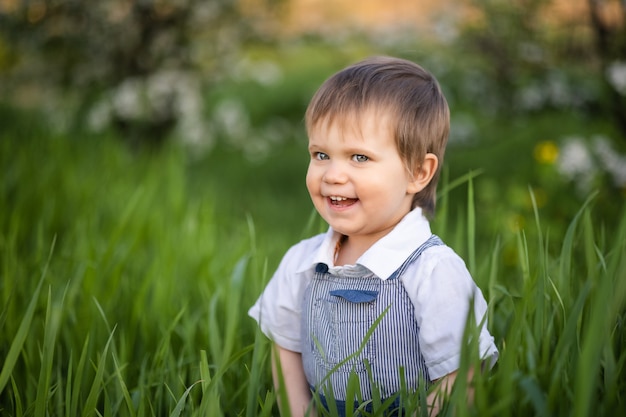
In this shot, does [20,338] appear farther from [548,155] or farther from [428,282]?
[548,155]

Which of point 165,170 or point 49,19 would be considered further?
point 49,19

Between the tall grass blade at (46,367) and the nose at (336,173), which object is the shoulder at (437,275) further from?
the tall grass blade at (46,367)

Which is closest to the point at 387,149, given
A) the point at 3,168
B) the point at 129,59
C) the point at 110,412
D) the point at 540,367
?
the point at 540,367

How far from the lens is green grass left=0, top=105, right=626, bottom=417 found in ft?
4.06

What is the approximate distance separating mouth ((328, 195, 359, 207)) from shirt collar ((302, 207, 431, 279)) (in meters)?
0.10

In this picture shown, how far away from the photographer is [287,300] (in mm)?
1668

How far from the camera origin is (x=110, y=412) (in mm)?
1454

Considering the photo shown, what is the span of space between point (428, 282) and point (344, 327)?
203 millimetres

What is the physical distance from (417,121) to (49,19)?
4.35 m

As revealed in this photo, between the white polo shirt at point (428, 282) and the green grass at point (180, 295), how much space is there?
0.08m

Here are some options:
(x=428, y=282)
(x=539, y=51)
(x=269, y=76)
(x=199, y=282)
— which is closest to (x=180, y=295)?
(x=199, y=282)

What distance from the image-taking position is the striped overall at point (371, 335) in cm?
146

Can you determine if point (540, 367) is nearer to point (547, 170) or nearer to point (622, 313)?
point (622, 313)

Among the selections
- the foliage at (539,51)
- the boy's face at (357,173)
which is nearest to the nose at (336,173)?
the boy's face at (357,173)
